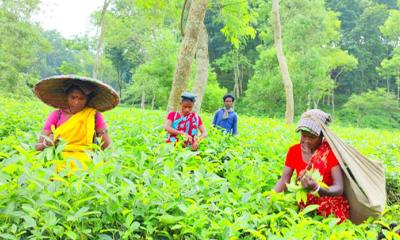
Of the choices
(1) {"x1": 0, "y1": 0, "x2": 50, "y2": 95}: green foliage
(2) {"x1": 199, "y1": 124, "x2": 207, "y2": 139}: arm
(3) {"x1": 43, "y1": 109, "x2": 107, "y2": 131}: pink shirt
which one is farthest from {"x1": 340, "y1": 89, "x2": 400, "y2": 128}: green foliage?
(3) {"x1": 43, "y1": 109, "x2": 107, "y2": 131}: pink shirt

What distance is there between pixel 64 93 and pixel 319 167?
212 centimetres

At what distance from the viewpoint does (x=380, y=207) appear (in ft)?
9.14

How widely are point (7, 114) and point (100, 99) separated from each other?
346 centimetres

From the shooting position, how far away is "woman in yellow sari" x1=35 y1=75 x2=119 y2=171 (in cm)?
320

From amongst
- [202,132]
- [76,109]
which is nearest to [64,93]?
[76,109]

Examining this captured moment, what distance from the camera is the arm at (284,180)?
305 centimetres

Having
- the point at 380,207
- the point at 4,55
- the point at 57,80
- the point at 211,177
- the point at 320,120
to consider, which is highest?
the point at 4,55

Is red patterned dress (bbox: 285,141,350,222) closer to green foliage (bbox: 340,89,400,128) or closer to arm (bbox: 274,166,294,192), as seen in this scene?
arm (bbox: 274,166,294,192)

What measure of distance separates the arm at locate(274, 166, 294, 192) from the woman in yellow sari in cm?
134

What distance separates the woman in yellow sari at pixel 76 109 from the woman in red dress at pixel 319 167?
4.79 ft

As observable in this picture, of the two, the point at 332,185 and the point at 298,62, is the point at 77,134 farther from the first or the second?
the point at 298,62

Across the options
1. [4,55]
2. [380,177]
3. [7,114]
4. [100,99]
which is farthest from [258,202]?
[4,55]

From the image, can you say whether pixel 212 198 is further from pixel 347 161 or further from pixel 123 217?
pixel 347 161

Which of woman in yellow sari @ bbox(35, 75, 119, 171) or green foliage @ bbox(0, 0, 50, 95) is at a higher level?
green foliage @ bbox(0, 0, 50, 95)
